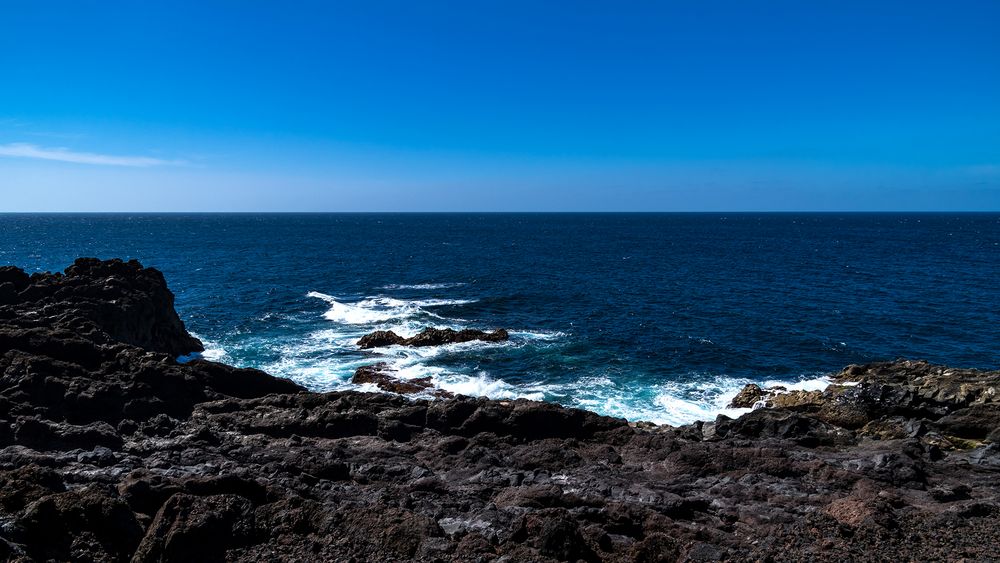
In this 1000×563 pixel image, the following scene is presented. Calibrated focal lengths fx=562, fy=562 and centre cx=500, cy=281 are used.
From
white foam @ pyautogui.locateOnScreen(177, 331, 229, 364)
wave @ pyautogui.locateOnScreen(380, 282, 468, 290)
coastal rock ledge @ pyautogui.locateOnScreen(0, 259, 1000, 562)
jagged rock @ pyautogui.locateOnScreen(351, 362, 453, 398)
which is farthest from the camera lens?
wave @ pyautogui.locateOnScreen(380, 282, 468, 290)

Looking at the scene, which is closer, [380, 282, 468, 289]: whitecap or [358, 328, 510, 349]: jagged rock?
[358, 328, 510, 349]: jagged rock

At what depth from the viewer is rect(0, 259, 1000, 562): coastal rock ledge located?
14.7 m

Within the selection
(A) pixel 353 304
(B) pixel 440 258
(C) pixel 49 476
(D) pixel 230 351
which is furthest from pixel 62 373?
(B) pixel 440 258

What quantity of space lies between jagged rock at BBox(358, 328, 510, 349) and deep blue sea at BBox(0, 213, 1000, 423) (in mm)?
1562

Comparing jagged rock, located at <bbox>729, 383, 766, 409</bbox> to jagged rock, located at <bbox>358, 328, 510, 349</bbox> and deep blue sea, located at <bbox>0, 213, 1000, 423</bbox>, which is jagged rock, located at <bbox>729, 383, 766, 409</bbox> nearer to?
deep blue sea, located at <bbox>0, 213, 1000, 423</bbox>

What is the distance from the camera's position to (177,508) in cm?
1491

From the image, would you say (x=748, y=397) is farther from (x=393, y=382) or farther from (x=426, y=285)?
(x=426, y=285)

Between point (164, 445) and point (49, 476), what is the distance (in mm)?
5025

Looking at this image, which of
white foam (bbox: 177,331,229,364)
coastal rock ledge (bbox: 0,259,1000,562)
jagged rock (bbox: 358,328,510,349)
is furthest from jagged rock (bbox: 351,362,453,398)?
white foam (bbox: 177,331,229,364)

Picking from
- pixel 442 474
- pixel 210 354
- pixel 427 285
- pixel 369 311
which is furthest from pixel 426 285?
pixel 442 474

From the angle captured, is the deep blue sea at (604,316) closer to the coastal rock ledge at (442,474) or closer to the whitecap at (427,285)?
the whitecap at (427,285)

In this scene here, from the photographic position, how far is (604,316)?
61156 mm

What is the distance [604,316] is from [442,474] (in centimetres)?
4283

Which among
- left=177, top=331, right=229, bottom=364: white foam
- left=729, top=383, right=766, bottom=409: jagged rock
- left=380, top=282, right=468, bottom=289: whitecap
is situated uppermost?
left=380, top=282, right=468, bottom=289: whitecap
